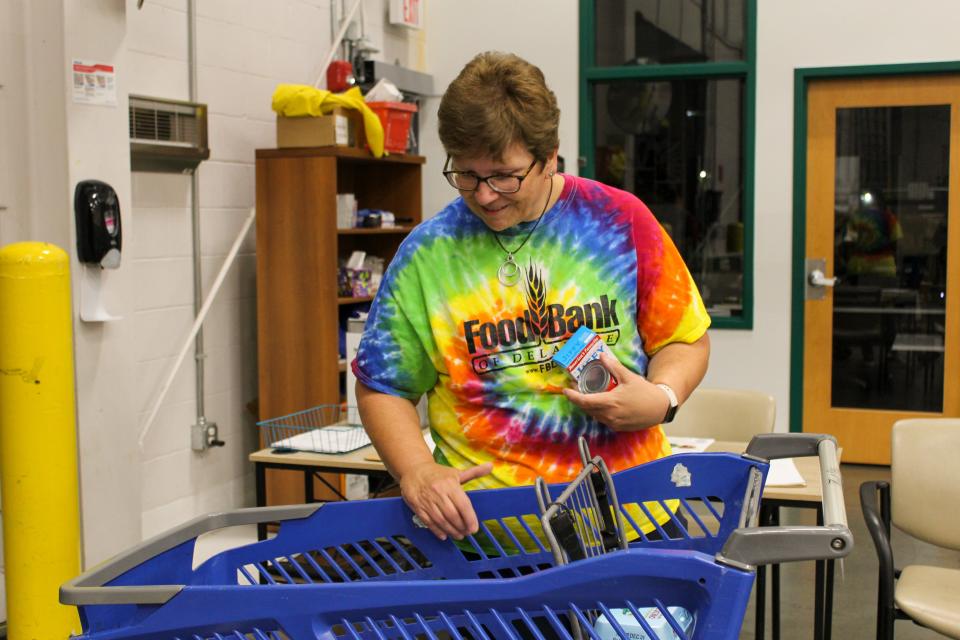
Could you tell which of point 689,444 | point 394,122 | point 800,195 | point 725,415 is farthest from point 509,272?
point 800,195

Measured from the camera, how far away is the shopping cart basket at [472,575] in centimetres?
103

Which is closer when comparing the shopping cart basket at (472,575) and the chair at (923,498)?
the shopping cart basket at (472,575)

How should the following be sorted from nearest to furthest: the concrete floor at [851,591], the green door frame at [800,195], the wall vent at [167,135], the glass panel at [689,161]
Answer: the concrete floor at [851,591], the wall vent at [167,135], the green door frame at [800,195], the glass panel at [689,161]

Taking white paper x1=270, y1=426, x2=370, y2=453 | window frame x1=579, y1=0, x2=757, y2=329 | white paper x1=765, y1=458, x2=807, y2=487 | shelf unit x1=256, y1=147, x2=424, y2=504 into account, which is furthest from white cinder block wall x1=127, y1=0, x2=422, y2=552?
white paper x1=765, y1=458, x2=807, y2=487

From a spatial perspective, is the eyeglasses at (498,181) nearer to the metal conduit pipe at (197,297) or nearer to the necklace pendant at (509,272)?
the necklace pendant at (509,272)

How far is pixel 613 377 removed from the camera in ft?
5.03

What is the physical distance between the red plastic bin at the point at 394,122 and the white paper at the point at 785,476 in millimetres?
2900

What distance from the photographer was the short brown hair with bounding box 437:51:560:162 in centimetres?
147

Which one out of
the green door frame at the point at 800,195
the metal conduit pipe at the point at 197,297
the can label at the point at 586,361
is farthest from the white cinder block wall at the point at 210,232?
the can label at the point at 586,361

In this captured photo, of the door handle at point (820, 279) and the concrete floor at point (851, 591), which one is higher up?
the door handle at point (820, 279)

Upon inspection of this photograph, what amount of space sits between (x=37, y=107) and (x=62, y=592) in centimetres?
247

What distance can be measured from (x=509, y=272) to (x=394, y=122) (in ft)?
12.9

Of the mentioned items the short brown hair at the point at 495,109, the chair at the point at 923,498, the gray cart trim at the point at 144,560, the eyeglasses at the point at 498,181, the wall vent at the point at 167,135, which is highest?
the wall vent at the point at 167,135

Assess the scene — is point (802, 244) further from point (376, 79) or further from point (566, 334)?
point (566, 334)
